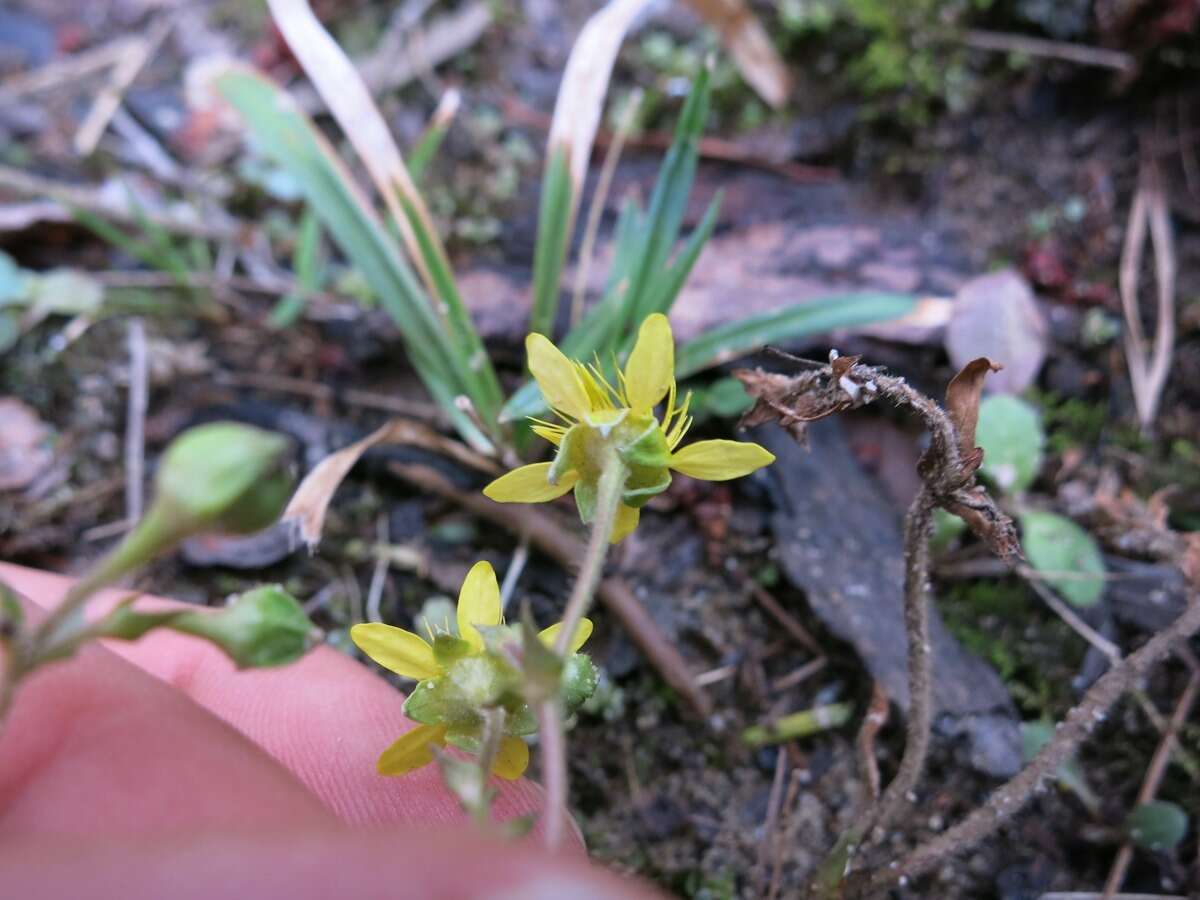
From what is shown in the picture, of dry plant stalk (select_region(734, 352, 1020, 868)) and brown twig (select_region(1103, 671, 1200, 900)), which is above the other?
dry plant stalk (select_region(734, 352, 1020, 868))

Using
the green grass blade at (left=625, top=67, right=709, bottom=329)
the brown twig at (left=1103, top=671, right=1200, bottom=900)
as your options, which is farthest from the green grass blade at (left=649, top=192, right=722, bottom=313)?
the brown twig at (left=1103, top=671, right=1200, bottom=900)

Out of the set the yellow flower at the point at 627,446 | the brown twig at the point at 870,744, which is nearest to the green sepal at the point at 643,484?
the yellow flower at the point at 627,446

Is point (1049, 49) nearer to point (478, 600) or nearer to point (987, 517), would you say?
point (987, 517)

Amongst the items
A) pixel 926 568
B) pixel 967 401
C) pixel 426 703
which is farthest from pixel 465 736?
pixel 967 401

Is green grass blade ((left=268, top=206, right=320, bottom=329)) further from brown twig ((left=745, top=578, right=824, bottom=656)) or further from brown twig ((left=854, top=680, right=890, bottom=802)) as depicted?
brown twig ((left=854, top=680, right=890, bottom=802))

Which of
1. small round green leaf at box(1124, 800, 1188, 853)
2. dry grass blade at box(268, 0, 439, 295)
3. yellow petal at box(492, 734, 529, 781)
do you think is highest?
dry grass blade at box(268, 0, 439, 295)

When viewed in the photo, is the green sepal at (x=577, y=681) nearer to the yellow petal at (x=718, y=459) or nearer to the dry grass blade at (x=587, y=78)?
the yellow petal at (x=718, y=459)

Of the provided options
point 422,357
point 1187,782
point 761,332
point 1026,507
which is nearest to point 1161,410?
point 1026,507
